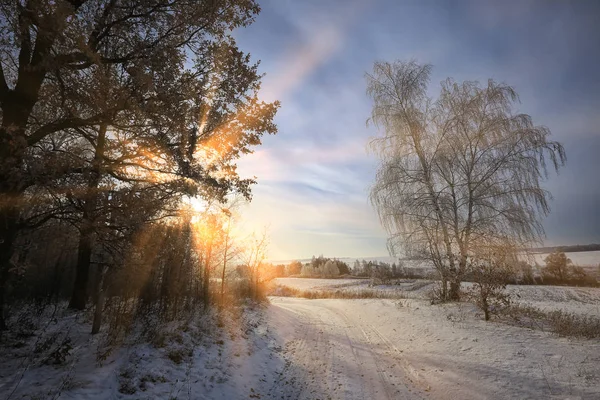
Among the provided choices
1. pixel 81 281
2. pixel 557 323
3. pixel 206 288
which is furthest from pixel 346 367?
pixel 81 281

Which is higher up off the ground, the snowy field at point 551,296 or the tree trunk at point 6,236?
the tree trunk at point 6,236

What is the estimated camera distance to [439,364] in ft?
25.2

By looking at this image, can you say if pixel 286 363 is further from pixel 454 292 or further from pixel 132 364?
pixel 454 292

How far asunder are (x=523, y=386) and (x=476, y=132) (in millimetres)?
12885

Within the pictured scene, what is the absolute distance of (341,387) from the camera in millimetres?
6707

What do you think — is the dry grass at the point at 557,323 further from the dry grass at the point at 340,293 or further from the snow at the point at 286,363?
the dry grass at the point at 340,293

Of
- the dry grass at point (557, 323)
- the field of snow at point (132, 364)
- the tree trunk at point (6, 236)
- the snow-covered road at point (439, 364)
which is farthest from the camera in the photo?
the dry grass at point (557, 323)

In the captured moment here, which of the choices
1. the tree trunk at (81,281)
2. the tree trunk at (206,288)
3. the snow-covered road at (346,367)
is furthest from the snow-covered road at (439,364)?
the tree trunk at (81,281)

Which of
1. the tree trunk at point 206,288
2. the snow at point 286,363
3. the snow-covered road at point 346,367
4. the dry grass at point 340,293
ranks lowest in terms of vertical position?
the dry grass at point 340,293

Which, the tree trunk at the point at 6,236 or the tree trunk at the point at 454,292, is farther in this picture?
the tree trunk at the point at 454,292

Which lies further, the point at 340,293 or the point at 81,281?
the point at 340,293

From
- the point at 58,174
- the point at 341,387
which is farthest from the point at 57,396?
the point at 341,387

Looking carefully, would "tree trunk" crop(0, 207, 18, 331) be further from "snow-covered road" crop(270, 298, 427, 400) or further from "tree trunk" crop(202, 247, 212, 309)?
"tree trunk" crop(202, 247, 212, 309)

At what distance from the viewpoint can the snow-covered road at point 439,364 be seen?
605 cm
